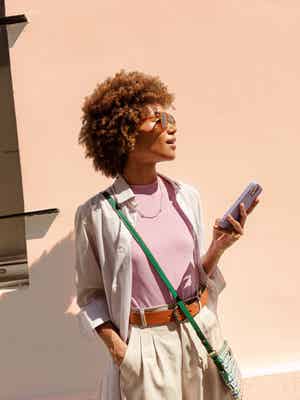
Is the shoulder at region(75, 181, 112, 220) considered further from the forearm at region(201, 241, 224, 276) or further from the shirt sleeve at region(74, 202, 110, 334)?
the forearm at region(201, 241, 224, 276)

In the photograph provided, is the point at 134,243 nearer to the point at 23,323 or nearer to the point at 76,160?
the point at 76,160

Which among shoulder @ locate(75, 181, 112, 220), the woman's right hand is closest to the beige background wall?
shoulder @ locate(75, 181, 112, 220)

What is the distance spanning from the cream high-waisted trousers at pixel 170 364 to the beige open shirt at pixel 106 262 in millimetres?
62

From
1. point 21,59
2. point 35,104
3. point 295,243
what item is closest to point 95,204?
point 35,104

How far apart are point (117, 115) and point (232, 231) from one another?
0.48 m

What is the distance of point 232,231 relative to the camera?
1.39m

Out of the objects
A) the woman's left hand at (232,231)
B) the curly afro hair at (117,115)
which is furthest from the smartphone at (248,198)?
the curly afro hair at (117,115)

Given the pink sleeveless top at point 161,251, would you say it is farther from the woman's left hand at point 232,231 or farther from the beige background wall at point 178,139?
the beige background wall at point 178,139

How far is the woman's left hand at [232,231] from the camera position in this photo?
137 centimetres

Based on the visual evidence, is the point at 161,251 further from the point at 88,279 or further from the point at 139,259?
the point at 88,279

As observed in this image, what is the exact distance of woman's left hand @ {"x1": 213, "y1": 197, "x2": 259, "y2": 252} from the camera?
53.8 inches

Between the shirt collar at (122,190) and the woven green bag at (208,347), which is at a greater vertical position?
the shirt collar at (122,190)

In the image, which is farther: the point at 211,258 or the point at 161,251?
the point at 211,258

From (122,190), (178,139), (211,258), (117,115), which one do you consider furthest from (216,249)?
(178,139)
